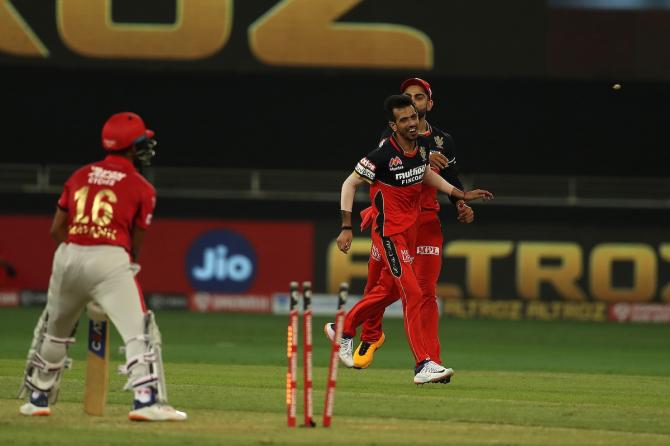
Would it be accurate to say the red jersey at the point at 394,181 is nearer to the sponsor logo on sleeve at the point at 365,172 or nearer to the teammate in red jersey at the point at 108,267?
the sponsor logo on sleeve at the point at 365,172

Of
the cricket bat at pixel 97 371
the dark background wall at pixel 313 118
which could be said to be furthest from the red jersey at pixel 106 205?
the dark background wall at pixel 313 118

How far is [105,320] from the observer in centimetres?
975

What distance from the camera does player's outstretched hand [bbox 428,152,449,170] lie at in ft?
42.0

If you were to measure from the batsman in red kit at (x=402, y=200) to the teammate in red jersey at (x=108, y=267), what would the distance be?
2961 mm

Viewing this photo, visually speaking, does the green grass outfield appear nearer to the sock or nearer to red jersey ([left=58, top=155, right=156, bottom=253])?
the sock

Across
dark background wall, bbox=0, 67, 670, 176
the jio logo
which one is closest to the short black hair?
the jio logo

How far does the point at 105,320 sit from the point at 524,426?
269 cm

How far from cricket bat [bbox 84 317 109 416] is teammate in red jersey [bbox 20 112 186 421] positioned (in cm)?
17

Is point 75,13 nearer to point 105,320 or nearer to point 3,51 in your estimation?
point 3,51

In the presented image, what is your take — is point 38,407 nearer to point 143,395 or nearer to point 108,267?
point 143,395

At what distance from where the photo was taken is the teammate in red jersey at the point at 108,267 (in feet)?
30.4

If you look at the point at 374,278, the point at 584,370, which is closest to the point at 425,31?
the point at 584,370

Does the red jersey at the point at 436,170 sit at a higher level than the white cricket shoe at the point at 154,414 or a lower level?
higher

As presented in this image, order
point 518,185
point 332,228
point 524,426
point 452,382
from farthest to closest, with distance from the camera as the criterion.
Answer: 1. point 518,185
2. point 332,228
3. point 452,382
4. point 524,426
